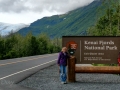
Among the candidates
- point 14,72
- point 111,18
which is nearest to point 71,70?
point 14,72

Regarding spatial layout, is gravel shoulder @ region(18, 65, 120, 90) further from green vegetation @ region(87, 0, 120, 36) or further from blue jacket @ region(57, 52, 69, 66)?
green vegetation @ region(87, 0, 120, 36)

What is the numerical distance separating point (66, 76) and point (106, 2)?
11.3 feet

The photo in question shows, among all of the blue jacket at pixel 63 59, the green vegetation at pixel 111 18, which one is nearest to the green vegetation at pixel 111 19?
the green vegetation at pixel 111 18

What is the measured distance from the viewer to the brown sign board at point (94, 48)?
1345 cm

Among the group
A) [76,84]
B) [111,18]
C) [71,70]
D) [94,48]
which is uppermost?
[111,18]

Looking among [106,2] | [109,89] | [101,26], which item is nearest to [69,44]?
[106,2]

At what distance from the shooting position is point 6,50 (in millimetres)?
62000

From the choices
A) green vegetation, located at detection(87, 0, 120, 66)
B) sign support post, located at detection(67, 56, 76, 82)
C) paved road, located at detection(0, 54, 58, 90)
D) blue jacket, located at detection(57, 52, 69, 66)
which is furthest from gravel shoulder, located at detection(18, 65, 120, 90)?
green vegetation, located at detection(87, 0, 120, 66)

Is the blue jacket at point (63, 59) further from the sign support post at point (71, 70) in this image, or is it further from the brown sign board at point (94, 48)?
the brown sign board at point (94, 48)

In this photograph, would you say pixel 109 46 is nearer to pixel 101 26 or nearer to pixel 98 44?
pixel 98 44

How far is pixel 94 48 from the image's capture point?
1352cm

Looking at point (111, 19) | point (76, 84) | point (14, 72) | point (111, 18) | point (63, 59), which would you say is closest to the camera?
point (76, 84)

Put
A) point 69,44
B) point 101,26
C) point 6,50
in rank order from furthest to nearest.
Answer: point 6,50, point 101,26, point 69,44

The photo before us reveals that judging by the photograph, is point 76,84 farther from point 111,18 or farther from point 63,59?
point 111,18
